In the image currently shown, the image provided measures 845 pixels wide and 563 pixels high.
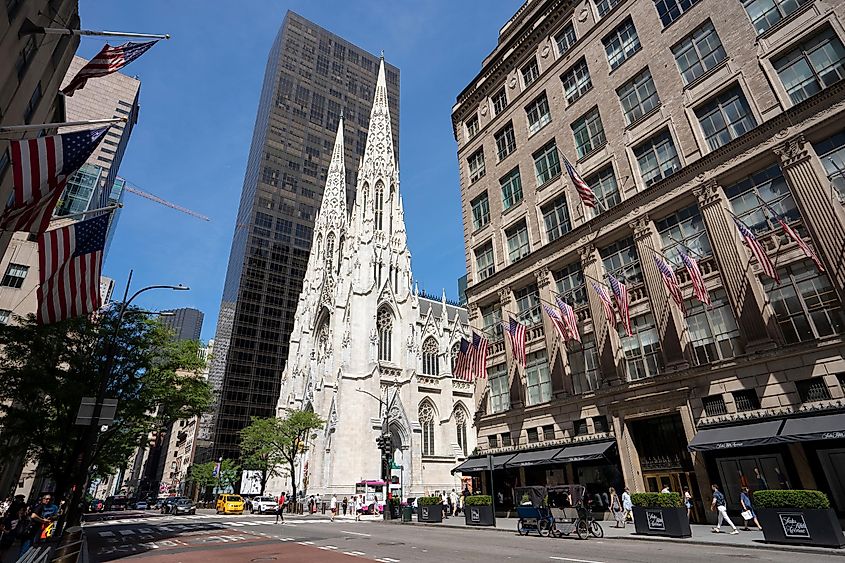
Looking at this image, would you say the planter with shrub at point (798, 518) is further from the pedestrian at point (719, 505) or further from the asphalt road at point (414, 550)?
the pedestrian at point (719, 505)

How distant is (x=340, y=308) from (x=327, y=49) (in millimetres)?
88855

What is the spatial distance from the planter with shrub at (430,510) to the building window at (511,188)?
797 inches

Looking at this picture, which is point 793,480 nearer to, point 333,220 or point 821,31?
point 821,31

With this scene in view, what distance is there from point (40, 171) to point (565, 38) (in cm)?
3155

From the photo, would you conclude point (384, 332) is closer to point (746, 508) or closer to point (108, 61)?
point (746, 508)

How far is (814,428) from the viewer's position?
14422 mm

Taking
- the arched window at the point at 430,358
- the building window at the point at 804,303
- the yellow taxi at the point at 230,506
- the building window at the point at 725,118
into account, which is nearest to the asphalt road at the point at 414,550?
the building window at the point at 804,303

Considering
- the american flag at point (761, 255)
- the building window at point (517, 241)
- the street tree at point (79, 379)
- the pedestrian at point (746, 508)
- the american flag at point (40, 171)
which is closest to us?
the american flag at point (40, 171)

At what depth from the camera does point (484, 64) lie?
37.3m

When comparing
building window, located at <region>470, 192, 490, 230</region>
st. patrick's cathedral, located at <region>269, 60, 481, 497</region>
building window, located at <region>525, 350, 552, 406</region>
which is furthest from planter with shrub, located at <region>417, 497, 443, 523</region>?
building window, located at <region>470, 192, 490, 230</region>

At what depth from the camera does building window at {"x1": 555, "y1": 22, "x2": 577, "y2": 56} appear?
97.8ft

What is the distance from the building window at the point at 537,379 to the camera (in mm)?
26078

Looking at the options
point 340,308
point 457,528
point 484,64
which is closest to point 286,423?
point 340,308

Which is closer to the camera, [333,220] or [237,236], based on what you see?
[333,220]
